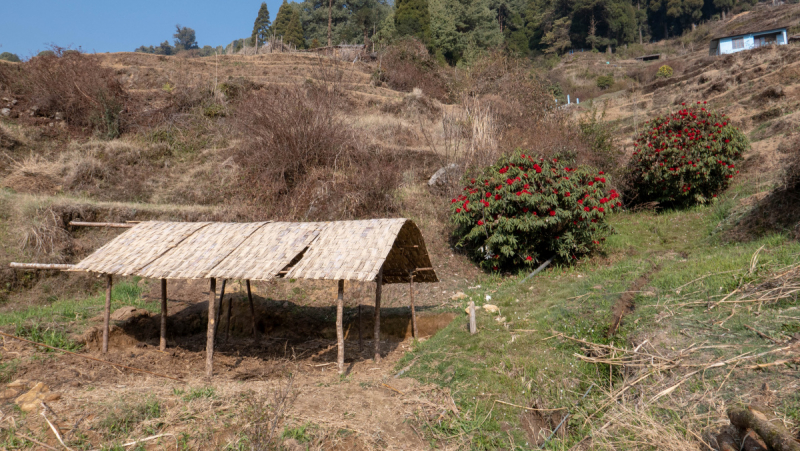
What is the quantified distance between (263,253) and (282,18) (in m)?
42.3

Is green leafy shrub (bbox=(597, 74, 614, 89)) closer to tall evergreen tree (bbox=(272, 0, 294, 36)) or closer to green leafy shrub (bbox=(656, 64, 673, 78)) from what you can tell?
green leafy shrub (bbox=(656, 64, 673, 78))

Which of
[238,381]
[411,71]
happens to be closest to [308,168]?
[238,381]

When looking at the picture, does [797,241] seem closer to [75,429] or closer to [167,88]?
[75,429]

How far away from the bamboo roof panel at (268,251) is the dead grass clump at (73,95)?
467 inches

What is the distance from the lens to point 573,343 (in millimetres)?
5992

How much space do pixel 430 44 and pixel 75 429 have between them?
30.8m

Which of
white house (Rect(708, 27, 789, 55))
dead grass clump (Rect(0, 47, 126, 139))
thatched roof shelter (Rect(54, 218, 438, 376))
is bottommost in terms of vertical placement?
thatched roof shelter (Rect(54, 218, 438, 376))

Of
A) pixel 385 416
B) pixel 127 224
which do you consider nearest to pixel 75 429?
pixel 385 416

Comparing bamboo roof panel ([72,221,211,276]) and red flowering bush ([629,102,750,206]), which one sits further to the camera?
red flowering bush ([629,102,750,206])

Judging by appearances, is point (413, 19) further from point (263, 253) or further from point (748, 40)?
point (263, 253)

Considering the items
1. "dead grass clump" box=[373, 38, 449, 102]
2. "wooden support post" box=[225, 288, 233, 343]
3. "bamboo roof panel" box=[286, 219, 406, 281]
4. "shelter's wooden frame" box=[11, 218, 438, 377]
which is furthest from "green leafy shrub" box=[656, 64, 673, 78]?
"wooden support post" box=[225, 288, 233, 343]

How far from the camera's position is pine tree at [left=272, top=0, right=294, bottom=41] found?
4216cm

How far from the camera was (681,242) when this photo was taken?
1041cm

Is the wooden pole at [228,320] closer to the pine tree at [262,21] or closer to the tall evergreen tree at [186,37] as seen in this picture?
the pine tree at [262,21]
